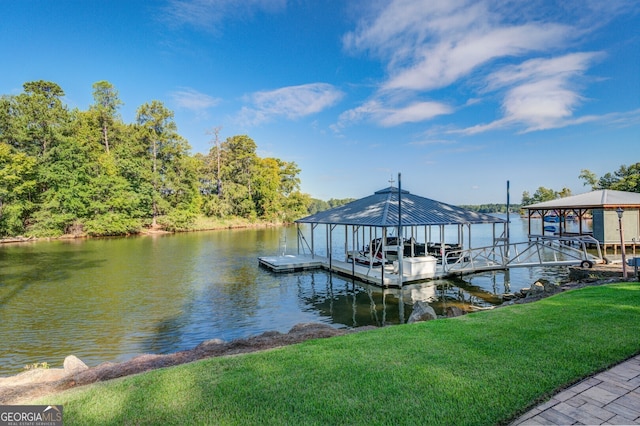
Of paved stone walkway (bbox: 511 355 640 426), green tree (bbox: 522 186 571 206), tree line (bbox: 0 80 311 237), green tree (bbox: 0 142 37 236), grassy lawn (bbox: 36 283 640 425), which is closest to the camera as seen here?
paved stone walkway (bbox: 511 355 640 426)

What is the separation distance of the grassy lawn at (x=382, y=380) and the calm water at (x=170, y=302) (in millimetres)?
4427

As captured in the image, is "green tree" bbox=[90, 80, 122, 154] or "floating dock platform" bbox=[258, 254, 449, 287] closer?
"floating dock platform" bbox=[258, 254, 449, 287]

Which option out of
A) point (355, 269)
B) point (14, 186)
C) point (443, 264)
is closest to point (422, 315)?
point (443, 264)

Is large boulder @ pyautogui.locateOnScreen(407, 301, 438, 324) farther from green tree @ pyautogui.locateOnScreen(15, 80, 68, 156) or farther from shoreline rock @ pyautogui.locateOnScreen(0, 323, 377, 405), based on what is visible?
green tree @ pyautogui.locateOnScreen(15, 80, 68, 156)

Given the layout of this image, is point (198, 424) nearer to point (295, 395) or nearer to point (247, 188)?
point (295, 395)

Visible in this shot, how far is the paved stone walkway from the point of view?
2713 millimetres

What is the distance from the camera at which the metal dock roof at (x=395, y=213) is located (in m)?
14.2

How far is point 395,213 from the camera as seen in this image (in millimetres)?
14719

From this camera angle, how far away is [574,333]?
448cm

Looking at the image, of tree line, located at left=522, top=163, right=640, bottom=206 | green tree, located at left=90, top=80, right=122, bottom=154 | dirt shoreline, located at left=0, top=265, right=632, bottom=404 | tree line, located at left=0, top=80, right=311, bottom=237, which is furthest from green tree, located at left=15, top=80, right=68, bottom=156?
tree line, located at left=522, top=163, right=640, bottom=206

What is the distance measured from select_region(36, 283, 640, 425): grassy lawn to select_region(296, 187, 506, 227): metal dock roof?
8.90 metres

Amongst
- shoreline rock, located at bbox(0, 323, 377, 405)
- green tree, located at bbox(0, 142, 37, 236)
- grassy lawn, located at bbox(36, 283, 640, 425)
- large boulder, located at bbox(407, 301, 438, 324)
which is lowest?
shoreline rock, located at bbox(0, 323, 377, 405)

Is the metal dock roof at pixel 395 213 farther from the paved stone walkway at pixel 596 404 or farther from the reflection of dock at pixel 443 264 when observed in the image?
the paved stone walkway at pixel 596 404

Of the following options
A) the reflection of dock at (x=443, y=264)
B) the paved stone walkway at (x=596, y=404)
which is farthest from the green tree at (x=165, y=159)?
the paved stone walkway at (x=596, y=404)
